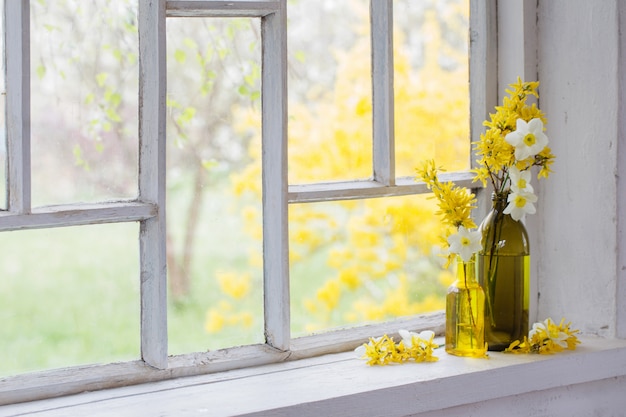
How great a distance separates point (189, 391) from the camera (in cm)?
132

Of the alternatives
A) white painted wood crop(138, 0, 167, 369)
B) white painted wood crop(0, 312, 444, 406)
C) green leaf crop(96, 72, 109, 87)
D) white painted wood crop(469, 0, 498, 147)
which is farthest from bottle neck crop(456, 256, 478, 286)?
green leaf crop(96, 72, 109, 87)

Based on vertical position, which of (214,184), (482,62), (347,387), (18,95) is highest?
(482,62)

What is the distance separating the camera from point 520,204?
4.77 ft

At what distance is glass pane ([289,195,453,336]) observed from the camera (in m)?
1.63

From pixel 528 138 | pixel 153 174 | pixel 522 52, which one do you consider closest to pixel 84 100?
pixel 153 174

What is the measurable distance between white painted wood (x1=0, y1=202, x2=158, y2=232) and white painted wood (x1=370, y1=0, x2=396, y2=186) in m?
0.48

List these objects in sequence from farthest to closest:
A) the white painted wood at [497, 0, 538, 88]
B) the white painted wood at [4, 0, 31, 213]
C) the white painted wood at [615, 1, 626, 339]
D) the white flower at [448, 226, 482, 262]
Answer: the white painted wood at [497, 0, 538, 88] → the white painted wood at [615, 1, 626, 339] → the white flower at [448, 226, 482, 262] → the white painted wood at [4, 0, 31, 213]

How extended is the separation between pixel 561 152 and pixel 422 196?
0.94 ft

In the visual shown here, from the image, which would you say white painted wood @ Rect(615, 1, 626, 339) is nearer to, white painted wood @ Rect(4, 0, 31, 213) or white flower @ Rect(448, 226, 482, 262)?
white flower @ Rect(448, 226, 482, 262)

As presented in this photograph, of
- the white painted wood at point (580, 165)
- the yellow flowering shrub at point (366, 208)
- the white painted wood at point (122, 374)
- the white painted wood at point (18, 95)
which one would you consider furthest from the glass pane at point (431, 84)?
the white painted wood at point (18, 95)

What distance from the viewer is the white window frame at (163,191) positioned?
1243 mm

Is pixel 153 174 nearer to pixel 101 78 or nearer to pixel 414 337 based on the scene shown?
pixel 101 78

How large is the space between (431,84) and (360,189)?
0.30 m

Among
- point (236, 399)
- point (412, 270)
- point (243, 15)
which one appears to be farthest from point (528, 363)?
point (243, 15)
